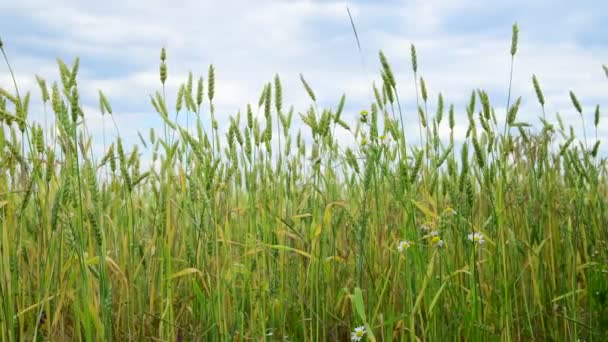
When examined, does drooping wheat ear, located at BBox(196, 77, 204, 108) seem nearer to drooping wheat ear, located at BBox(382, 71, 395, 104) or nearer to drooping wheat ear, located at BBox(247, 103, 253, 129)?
drooping wheat ear, located at BBox(247, 103, 253, 129)

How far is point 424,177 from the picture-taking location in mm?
2252

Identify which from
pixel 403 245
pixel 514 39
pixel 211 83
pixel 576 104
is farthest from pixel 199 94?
pixel 576 104

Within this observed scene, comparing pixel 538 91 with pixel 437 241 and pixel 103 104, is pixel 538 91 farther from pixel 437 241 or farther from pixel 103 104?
pixel 103 104

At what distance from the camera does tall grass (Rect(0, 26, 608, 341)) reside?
1544 millimetres

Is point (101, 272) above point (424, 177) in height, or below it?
below

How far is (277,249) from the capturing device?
72.1 inches

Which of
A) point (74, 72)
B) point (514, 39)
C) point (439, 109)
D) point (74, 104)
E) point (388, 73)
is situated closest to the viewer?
point (74, 104)

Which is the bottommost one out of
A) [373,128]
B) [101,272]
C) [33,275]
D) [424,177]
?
[33,275]

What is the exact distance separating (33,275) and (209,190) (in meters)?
0.83

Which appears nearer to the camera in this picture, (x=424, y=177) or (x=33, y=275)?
(x=33, y=275)

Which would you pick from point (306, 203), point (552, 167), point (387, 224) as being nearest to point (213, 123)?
point (387, 224)

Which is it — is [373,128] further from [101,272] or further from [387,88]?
[101,272]

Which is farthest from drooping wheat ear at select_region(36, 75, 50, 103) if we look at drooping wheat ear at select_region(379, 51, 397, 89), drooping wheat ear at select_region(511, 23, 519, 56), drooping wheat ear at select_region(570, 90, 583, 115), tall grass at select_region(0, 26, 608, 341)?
drooping wheat ear at select_region(570, 90, 583, 115)

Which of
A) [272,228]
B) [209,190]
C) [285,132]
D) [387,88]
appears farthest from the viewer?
[285,132]
